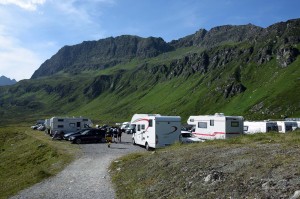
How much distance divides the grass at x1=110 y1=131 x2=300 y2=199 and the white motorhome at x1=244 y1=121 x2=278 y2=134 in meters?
34.3

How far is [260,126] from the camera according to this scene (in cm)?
5409


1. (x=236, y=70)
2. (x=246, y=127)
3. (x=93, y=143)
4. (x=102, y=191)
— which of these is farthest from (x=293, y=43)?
(x=102, y=191)

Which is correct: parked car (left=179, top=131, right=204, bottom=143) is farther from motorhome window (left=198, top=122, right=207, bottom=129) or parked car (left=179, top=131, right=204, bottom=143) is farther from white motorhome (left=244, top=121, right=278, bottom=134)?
white motorhome (left=244, top=121, right=278, bottom=134)

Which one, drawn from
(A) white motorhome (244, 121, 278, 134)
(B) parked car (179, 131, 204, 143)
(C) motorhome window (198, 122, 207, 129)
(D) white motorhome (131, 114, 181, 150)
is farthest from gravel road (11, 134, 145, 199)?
→ (A) white motorhome (244, 121, 278, 134)

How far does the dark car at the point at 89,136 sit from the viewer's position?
4928 cm

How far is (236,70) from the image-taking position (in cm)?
18588

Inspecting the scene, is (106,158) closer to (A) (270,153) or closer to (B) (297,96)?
(A) (270,153)

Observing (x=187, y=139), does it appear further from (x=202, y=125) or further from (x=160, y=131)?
(x=202, y=125)

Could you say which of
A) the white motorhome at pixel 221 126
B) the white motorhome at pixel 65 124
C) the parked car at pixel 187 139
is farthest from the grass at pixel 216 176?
the white motorhome at pixel 65 124

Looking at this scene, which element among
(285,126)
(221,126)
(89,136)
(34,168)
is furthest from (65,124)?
(285,126)

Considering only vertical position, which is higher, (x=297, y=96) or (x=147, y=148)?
(x=297, y=96)

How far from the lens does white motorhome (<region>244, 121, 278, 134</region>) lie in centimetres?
5331

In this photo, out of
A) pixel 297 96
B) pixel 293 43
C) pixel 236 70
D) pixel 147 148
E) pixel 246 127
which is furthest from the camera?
pixel 236 70

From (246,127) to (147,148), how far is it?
24604 millimetres
